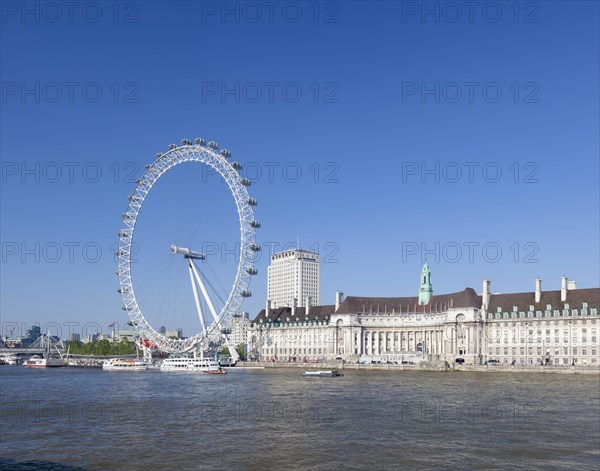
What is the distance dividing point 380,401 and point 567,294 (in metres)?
72.9

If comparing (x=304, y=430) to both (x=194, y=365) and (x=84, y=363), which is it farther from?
(x=84, y=363)

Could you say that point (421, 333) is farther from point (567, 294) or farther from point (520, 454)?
point (520, 454)

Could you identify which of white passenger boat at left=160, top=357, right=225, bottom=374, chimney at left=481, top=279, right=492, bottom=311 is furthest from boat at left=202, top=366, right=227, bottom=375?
chimney at left=481, top=279, right=492, bottom=311

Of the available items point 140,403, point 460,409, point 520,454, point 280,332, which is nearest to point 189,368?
point 280,332

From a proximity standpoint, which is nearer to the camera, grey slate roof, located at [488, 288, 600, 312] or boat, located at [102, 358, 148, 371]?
grey slate roof, located at [488, 288, 600, 312]

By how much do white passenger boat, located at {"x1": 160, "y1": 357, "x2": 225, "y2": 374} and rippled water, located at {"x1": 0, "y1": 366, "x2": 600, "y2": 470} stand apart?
45.6 metres

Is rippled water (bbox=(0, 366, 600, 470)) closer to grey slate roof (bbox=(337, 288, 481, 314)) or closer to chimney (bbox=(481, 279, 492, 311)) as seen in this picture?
chimney (bbox=(481, 279, 492, 311))

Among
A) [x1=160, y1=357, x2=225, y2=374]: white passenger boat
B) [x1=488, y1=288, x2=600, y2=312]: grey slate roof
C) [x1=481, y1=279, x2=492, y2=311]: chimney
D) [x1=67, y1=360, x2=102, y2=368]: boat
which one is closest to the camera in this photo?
[x1=160, y1=357, x2=225, y2=374]: white passenger boat

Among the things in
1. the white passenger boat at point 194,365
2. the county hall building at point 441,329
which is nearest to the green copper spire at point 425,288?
the county hall building at point 441,329

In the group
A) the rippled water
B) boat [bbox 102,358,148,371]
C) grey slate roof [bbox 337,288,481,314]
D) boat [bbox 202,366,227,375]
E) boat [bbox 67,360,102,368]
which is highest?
grey slate roof [bbox 337,288,481,314]

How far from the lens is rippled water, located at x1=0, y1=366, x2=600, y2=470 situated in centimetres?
3186

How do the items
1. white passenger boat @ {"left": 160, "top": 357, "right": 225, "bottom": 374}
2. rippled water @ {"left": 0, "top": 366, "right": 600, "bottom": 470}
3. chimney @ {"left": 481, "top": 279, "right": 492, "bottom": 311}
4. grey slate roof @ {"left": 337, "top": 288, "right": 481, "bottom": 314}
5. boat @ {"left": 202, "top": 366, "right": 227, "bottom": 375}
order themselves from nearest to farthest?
rippled water @ {"left": 0, "top": 366, "right": 600, "bottom": 470} → boat @ {"left": 202, "top": 366, "right": 227, "bottom": 375} → white passenger boat @ {"left": 160, "top": 357, "right": 225, "bottom": 374} → chimney @ {"left": 481, "top": 279, "right": 492, "bottom": 311} → grey slate roof @ {"left": 337, "top": 288, "right": 481, "bottom": 314}

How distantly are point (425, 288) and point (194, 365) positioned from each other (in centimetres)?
5579

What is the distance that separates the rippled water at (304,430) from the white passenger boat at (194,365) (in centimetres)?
4557
